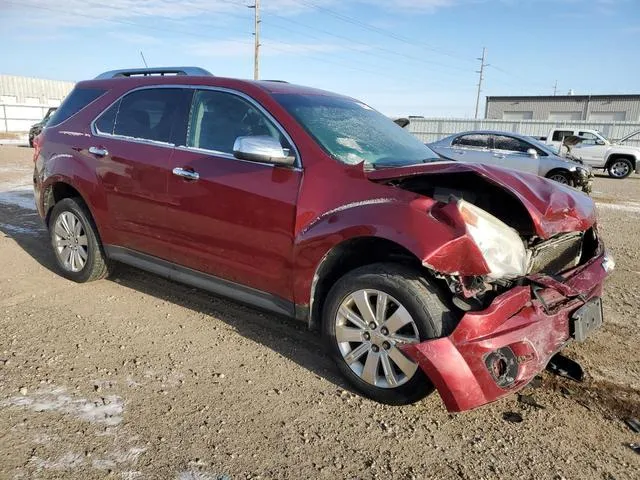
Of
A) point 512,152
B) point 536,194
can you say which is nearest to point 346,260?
point 536,194

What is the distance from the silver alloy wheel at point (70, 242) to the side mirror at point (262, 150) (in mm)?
2324

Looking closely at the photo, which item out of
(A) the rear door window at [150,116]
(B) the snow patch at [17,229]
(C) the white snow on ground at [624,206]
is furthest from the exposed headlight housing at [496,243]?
(C) the white snow on ground at [624,206]

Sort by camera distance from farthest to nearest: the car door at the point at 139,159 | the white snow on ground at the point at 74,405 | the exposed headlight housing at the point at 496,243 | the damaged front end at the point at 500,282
→ the car door at the point at 139,159
the white snow on ground at the point at 74,405
the exposed headlight housing at the point at 496,243
the damaged front end at the point at 500,282

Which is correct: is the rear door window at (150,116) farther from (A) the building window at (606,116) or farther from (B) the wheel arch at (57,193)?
(A) the building window at (606,116)

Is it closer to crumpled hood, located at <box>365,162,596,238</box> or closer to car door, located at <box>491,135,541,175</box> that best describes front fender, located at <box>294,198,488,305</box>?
crumpled hood, located at <box>365,162,596,238</box>

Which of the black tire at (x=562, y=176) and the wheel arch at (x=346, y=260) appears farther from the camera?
the black tire at (x=562, y=176)

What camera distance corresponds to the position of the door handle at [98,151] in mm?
4375

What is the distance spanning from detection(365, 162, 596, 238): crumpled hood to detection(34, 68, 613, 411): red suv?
1 centimetres

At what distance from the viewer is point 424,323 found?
271 centimetres

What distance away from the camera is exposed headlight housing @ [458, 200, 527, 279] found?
2704 millimetres

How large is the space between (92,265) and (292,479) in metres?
3.18

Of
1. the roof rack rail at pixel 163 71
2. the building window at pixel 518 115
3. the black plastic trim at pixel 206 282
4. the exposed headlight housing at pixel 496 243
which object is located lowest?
the black plastic trim at pixel 206 282

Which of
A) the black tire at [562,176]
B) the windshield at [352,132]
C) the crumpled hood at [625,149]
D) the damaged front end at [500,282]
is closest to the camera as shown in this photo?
the damaged front end at [500,282]

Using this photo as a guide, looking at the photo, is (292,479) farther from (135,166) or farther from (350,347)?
(135,166)
